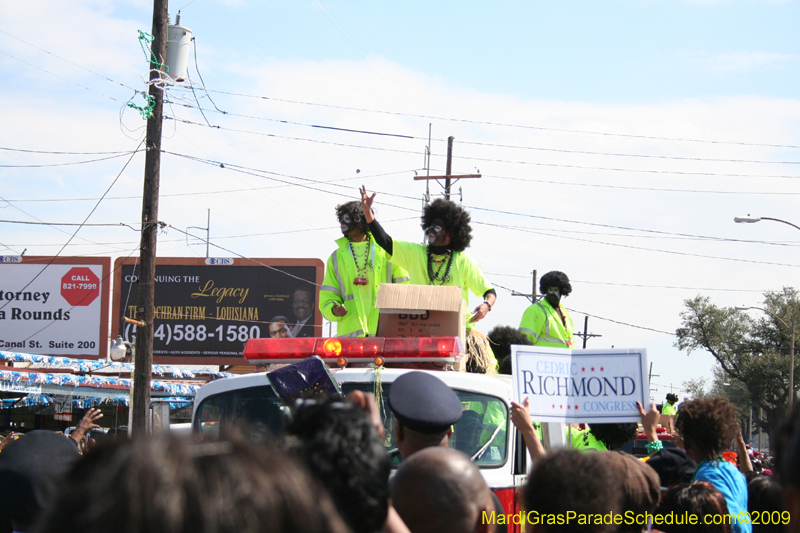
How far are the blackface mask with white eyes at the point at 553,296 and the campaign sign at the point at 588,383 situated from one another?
2412mm

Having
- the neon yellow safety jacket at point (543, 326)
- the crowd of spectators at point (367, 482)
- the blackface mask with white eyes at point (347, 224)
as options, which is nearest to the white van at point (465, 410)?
the crowd of spectators at point (367, 482)

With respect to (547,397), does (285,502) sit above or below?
above

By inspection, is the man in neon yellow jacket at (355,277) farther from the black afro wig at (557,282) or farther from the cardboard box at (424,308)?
the black afro wig at (557,282)

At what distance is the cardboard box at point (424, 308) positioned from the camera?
5.23m

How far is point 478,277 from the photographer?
6250 mm

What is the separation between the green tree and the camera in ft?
154

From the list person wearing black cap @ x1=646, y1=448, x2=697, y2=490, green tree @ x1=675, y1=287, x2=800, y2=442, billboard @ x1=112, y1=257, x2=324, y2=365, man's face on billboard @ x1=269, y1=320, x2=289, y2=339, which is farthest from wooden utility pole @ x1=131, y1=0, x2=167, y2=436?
green tree @ x1=675, y1=287, x2=800, y2=442

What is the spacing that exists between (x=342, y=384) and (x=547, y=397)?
1164 millimetres

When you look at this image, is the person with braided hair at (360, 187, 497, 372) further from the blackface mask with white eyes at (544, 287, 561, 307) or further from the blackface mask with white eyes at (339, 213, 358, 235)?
the blackface mask with white eyes at (544, 287, 561, 307)

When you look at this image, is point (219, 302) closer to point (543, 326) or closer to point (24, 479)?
point (543, 326)

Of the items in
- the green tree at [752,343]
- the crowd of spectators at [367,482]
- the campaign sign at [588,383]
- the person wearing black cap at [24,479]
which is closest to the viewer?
the crowd of spectators at [367,482]

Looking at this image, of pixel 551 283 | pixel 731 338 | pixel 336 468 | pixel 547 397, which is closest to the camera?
pixel 336 468

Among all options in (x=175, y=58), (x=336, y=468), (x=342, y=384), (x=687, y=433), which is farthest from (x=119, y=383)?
(x=336, y=468)

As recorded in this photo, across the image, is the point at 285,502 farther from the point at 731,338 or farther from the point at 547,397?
the point at 731,338
